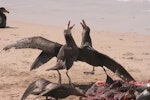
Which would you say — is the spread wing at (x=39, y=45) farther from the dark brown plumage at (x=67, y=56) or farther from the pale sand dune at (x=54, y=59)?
the pale sand dune at (x=54, y=59)

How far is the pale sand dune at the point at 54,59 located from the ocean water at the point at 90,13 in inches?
50.4

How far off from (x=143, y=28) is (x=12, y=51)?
19.8 feet

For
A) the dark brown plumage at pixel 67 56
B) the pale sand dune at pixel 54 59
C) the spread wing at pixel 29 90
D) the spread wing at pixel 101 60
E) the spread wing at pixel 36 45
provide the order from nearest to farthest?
the spread wing at pixel 29 90, the dark brown plumage at pixel 67 56, the spread wing at pixel 36 45, the spread wing at pixel 101 60, the pale sand dune at pixel 54 59

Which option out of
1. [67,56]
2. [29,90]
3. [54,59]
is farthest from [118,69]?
[54,59]

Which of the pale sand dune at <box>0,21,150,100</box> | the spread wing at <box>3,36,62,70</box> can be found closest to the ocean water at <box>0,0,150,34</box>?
the pale sand dune at <box>0,21,150,100</box>

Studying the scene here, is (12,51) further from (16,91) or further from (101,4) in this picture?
(101,4)

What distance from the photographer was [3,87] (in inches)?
401

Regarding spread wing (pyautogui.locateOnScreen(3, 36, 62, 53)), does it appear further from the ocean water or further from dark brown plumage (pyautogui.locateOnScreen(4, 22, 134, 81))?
the ocean water

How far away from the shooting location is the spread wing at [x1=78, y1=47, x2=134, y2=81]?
9.76m

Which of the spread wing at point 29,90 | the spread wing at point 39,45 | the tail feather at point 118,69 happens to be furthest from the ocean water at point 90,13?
the spread wing at point 29,90

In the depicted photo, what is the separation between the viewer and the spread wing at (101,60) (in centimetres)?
976

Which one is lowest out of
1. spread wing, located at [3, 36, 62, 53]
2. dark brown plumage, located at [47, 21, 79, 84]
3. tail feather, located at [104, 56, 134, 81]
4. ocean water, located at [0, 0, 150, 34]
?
ocean water, located at [0, 0, 150, 34]

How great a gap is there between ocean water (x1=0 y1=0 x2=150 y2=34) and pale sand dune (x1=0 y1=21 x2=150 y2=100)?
4.20 ft

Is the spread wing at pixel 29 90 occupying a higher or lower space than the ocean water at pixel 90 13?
higher
